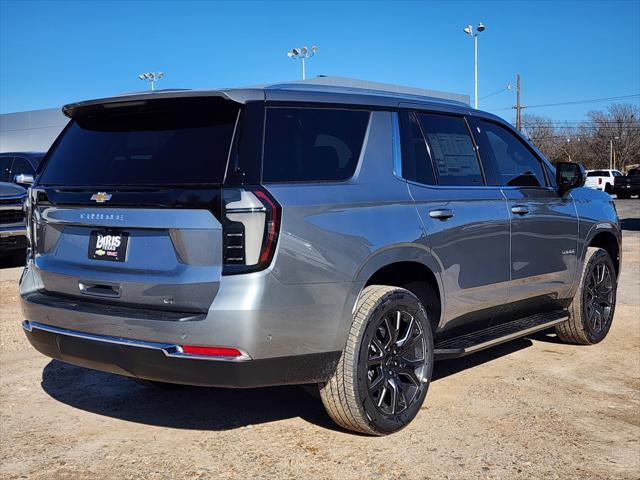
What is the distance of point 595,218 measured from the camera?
240 inches

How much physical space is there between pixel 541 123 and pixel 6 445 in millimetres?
95004

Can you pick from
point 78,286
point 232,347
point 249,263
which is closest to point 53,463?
point 78,286

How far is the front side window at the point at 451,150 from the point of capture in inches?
183

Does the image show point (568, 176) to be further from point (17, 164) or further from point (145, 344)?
point (17, 164)

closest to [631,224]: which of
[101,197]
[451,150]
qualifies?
[451,150]

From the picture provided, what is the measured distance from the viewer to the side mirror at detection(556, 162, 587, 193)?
5715 mm

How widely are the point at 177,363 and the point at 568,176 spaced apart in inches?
145

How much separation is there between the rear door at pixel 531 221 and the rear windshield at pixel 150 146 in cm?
229

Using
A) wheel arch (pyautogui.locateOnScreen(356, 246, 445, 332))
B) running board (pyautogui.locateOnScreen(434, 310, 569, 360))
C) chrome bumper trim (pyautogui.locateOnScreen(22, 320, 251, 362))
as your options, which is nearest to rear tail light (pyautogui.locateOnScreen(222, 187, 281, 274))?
chrome bumper trim (pyautogui.locateOnScreen(22, 320, 251, 362))

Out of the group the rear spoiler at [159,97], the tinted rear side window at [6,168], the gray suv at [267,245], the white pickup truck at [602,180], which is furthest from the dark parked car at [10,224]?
the white pickup truck at [602,180]

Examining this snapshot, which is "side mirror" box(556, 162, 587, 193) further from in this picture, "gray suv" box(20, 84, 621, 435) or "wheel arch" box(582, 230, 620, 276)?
"gray suv" box(20, 84, 621, 435)

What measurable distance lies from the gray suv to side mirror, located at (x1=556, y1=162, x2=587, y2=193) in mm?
1183

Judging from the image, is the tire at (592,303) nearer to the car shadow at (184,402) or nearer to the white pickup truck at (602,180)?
the car shadow at (184,402)

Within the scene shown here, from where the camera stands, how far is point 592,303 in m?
6.16
